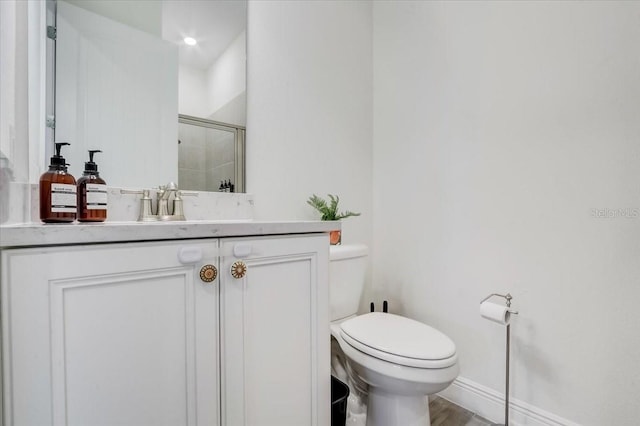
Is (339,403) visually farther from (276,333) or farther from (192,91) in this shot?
(192,91)

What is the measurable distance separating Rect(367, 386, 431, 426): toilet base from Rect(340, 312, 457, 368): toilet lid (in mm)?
198

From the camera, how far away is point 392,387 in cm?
105

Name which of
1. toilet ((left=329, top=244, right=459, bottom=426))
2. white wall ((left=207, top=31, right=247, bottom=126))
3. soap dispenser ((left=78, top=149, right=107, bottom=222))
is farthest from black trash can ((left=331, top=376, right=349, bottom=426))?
white wall ((left=207, top=31, right=247, bottom=126))

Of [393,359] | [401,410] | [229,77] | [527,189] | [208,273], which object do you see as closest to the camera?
[208,273]

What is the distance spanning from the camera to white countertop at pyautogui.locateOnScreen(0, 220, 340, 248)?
1.73 ft

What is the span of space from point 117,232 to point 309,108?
1.25 m

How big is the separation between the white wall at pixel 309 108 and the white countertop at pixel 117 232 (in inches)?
27.5

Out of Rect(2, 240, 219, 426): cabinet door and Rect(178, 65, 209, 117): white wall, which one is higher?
Rect(178, 65, 209, 117): white wall

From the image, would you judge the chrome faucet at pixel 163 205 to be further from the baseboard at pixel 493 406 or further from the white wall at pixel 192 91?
the baseboard at pixel 493 406

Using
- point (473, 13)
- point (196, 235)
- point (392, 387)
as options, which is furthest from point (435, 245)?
point (196, 235)

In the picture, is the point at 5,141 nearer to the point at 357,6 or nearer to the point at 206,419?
the point at 206,419

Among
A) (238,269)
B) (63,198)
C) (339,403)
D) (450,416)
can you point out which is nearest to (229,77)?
(63,198)

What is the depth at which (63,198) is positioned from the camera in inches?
28.2

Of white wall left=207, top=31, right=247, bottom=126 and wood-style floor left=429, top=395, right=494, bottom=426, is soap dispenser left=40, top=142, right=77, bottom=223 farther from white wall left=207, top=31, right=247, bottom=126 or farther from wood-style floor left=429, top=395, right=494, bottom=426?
wood-style floor left=429, top=395, right=494, bottom=426
